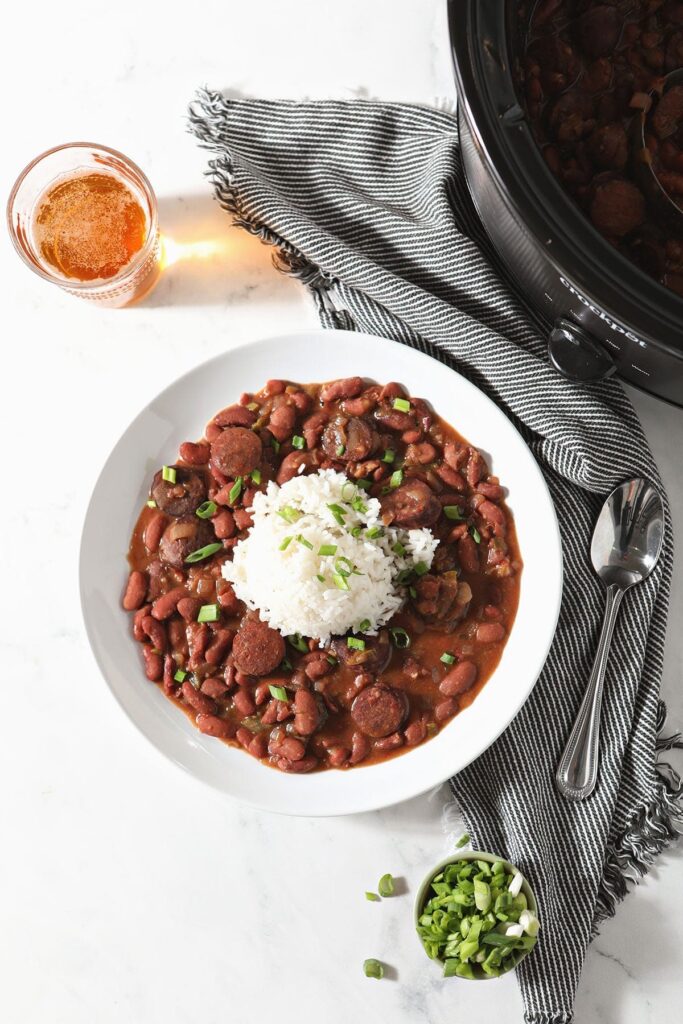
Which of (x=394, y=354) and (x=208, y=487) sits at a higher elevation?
(x=394, y=354)

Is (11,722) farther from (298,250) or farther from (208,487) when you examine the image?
(298,250)

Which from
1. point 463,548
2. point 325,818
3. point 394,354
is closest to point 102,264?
point 394,354

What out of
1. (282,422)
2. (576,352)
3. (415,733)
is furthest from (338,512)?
(576,352)

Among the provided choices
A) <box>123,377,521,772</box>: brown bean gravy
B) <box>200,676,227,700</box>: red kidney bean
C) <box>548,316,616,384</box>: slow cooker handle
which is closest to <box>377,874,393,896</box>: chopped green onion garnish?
<box>123,377,521,772</box>: brown bean gravy

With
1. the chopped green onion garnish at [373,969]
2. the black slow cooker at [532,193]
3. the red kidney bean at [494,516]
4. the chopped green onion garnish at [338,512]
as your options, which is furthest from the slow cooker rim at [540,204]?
the chopped green onion garnish at [373,969]

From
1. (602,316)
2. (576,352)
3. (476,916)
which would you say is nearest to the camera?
(602,316)

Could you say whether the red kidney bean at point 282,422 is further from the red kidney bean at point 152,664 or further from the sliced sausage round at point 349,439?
the red kidney bean at point 152,664

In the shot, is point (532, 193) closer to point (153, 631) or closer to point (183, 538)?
point (183, 538)

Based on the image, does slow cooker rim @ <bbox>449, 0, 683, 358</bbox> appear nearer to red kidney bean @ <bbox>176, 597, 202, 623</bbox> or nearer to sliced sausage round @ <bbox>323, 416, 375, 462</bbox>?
sliced sausage round @ <bbox>323, 416, 375, 462</bbox>
